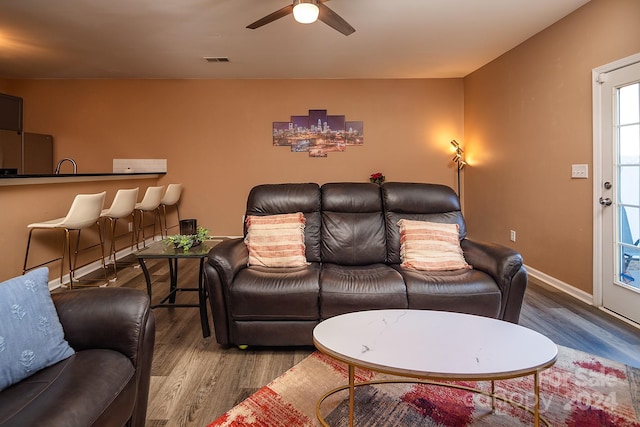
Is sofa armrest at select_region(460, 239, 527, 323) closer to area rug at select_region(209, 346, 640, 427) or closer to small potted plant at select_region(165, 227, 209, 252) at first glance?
area rug at select_region(209, 346, 640, 427)

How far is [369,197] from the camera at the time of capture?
3068 millimetres

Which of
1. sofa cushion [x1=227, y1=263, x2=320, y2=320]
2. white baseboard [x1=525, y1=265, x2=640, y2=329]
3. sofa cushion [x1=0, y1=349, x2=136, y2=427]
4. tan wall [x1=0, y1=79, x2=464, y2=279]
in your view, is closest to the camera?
sofa cushion [x1=0, y1=349, x2=136, y2=427]

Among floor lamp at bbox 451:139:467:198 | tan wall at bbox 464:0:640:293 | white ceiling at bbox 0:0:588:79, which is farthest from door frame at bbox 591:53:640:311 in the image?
floor lamp at bbox 451:139:467:198

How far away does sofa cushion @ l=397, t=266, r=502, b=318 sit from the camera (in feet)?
7.43

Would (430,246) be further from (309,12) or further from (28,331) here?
(28,331)

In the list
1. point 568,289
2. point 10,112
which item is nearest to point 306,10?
point 568,289

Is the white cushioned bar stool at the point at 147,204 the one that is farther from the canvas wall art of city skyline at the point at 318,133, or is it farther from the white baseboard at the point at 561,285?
the white baseboard at the point at 561,285

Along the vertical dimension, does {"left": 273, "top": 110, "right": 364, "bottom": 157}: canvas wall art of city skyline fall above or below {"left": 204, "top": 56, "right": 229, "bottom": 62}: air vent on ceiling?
below

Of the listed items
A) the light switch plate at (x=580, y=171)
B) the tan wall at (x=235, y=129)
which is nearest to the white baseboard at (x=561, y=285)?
the light switch plate at (x=580, y=171)

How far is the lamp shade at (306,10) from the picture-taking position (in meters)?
2.52

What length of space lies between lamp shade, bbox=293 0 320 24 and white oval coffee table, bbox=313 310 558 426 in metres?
2.04

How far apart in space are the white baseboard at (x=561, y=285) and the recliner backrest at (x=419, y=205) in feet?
4.29

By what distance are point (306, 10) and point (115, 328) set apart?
2261mm

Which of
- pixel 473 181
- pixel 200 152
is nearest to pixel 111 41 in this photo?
pixel 200 152
